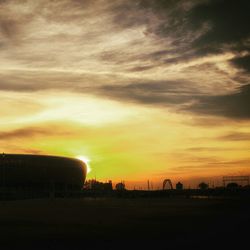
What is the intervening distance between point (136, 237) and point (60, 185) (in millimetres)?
174701

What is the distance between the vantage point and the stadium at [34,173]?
6919 inches

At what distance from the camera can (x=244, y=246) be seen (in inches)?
786

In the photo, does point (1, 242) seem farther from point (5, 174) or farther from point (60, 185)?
point (60, 185)

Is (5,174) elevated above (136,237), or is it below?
above

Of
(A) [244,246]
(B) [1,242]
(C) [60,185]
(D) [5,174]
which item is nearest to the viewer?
(A) [244,246]

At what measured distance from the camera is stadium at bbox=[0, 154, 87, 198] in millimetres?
175750

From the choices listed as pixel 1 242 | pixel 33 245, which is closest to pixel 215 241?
pixel 33 245

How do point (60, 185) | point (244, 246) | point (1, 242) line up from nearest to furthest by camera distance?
point (244, 246) → point (1, 242) → point (60, 185)

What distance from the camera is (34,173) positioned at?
182m

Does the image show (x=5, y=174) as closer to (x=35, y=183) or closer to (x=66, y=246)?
(x=35, y=183)

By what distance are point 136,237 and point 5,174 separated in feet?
526

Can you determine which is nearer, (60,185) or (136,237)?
(136,237)

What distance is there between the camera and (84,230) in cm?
2747

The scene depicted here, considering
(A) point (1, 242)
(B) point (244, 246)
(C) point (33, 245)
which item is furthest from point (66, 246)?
(B) point (244, 246)
